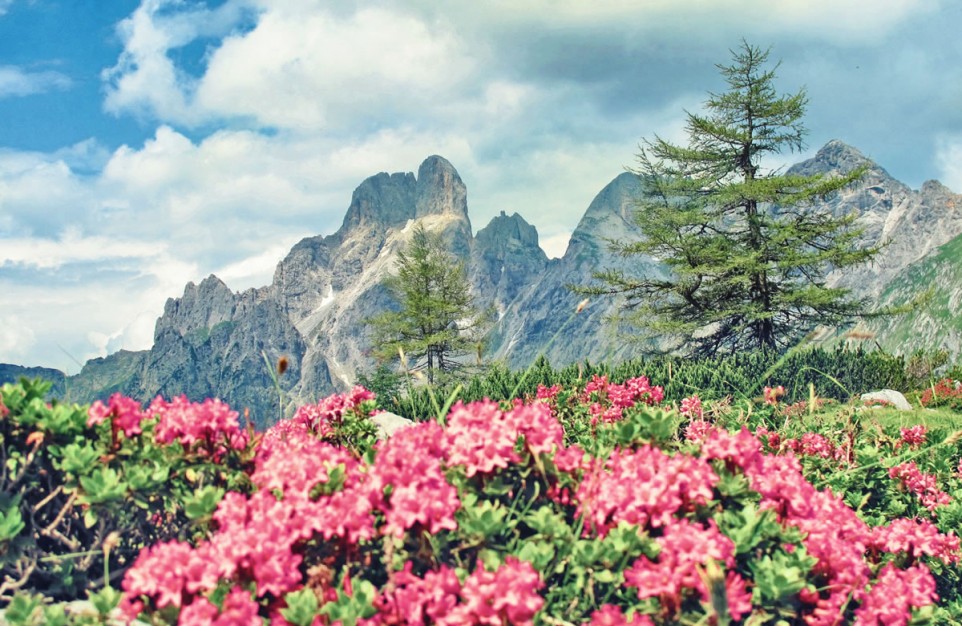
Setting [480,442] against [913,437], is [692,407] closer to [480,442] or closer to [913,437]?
[913,437]

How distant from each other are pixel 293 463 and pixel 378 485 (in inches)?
14.6

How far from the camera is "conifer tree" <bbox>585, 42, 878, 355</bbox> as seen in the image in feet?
81.5

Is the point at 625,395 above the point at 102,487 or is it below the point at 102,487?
below

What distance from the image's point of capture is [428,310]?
3062 cm

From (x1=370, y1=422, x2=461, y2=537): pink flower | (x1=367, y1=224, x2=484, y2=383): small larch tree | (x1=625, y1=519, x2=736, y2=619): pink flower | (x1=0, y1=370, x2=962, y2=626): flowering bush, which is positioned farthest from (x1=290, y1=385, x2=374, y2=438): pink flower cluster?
(x1=367, y1=224, x2=484, y2=383): small larch tree

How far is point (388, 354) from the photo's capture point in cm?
2628

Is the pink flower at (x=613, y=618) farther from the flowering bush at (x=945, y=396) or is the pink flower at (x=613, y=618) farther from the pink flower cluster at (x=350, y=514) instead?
the flowering bush at (x=945, y=396)

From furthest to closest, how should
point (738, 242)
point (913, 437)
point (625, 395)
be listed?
1. point (738, 242)
2. point (625, 395)
3. point (913, 437)

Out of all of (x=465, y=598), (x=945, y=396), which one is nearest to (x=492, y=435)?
(x=465, y=598)

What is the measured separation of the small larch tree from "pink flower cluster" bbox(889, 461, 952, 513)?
23822 millimetres

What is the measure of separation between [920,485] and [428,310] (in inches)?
1038

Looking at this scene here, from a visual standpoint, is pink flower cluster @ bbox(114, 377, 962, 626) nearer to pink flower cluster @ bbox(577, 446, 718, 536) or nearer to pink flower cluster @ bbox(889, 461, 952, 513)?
pink flower cluster @ bbox(577, 446, 718, 536)

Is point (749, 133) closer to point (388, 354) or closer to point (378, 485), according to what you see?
point (388, 354)

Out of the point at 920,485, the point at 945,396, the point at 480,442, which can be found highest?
the point at 480,442
